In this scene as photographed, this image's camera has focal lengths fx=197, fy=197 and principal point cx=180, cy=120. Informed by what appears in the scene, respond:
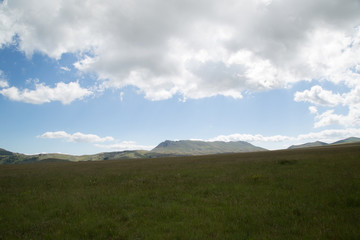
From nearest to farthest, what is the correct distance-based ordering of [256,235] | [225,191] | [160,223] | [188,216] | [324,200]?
[256,235]
[160,223]
[188,216]
[324,200]
[225,191]

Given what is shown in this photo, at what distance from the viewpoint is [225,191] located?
41.4 feet

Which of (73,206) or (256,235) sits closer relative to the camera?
(256,235)

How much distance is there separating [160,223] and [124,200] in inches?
178

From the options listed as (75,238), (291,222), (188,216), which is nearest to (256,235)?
(291,222)

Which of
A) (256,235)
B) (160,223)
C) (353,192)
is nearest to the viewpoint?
(256,235)

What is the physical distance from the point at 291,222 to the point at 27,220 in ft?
38.0

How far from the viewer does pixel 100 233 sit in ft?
24.7

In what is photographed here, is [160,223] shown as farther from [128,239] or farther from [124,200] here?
[124,200]

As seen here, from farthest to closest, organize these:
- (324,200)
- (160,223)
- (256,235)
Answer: (324,200)
(160,223)
(256,235)

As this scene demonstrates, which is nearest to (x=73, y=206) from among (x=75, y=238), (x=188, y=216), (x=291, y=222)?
(x=75, y=238)

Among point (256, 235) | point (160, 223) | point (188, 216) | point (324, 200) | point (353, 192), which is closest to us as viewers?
point (256, 235)

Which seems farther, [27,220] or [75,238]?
[27,220]

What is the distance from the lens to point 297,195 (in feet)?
35.4

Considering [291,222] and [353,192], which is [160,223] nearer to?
[291,222]
